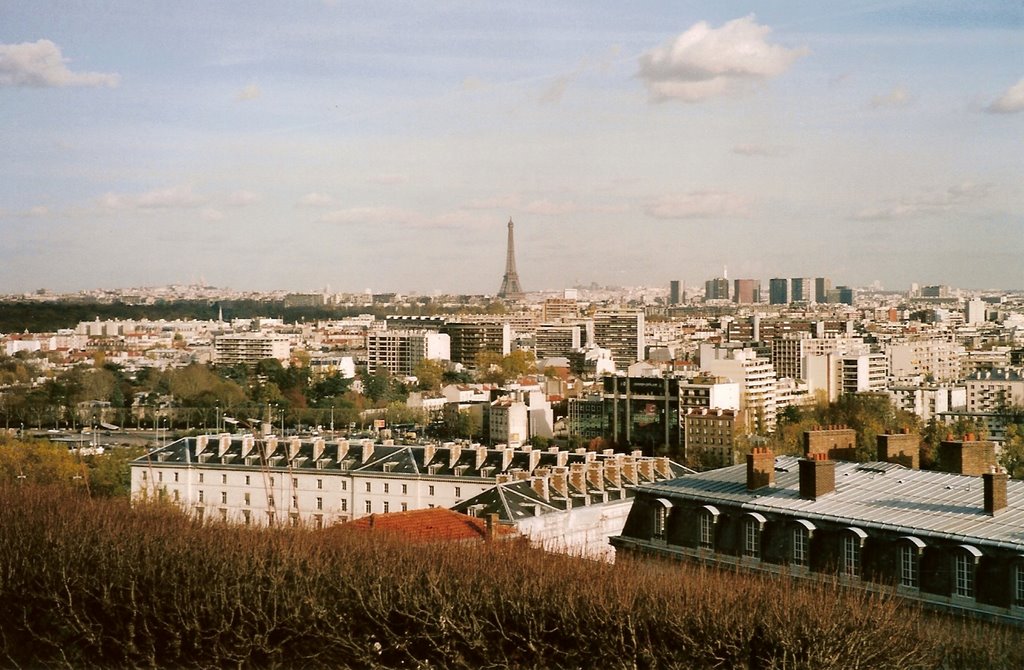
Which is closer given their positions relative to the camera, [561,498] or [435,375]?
[561,498]

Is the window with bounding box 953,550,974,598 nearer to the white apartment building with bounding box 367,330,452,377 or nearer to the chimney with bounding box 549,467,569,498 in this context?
the chimney with bounding box 549,467,569,498

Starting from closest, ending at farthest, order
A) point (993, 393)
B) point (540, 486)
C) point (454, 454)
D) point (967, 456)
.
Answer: point (967, 456)
point (540, 486)
point (454, 454)
point (993, 393)

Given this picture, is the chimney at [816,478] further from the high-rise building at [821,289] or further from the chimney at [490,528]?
the high-rise building at [821,289]

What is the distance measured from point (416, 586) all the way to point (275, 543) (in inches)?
73.9

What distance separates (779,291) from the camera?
143 metres

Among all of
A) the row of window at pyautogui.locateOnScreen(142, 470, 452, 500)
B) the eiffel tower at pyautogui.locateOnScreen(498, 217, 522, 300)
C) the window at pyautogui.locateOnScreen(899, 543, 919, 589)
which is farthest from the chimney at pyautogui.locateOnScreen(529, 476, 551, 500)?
the eiffel tower at pyautogui.locateOnScreen(498, 217, 522, 300)

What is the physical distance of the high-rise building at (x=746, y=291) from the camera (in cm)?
14725

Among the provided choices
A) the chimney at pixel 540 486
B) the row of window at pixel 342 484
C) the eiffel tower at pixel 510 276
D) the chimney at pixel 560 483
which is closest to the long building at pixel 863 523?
the chimney at pixel 540 486

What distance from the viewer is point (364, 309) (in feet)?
338

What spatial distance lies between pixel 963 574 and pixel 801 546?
1345mm

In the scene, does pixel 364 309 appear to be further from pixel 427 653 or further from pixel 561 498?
pixel 427 653

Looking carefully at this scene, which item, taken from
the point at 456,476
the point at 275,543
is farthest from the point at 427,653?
the point at 456,476

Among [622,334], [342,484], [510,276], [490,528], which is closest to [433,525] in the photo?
[490,528]

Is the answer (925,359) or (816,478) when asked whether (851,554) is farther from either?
(925,359)
